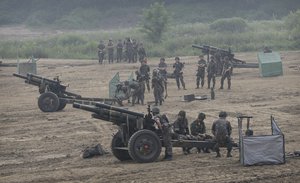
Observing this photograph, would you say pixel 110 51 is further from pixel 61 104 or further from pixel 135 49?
pixel 61 104

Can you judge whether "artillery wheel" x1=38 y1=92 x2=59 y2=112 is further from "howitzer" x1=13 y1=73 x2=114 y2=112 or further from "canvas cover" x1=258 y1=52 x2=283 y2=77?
"canvas cover" x1=258 y1=52 x2=283 y2=77

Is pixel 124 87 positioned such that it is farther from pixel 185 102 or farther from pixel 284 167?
pixel 284 167

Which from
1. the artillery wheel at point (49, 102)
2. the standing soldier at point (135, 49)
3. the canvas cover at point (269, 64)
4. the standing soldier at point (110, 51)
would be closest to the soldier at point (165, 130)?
the artillery wheel at point (49, 102)

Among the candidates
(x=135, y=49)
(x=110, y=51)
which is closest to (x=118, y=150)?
(x=135, y=49)

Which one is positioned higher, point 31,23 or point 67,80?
point 31,23

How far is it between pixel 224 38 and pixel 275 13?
86.3 feet

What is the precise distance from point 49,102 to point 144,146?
32.2 feet

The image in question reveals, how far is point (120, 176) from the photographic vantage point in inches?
562

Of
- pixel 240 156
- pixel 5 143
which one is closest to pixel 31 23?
pixel 5 143

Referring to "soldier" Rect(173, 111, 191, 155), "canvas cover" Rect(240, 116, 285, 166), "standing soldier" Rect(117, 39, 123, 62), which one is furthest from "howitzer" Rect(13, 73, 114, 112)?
"standing soldier" Rect(117, 39, 123, 62)

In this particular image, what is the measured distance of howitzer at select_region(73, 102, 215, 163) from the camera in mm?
15305

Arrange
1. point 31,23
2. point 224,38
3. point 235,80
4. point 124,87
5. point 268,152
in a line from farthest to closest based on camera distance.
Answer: point 31,23
point 224,38
point 235,80
point 124,87
point 268,152

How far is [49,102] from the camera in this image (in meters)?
24.6

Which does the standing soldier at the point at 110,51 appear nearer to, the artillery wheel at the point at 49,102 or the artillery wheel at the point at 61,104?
the artillery wheel at the point at 61,104
